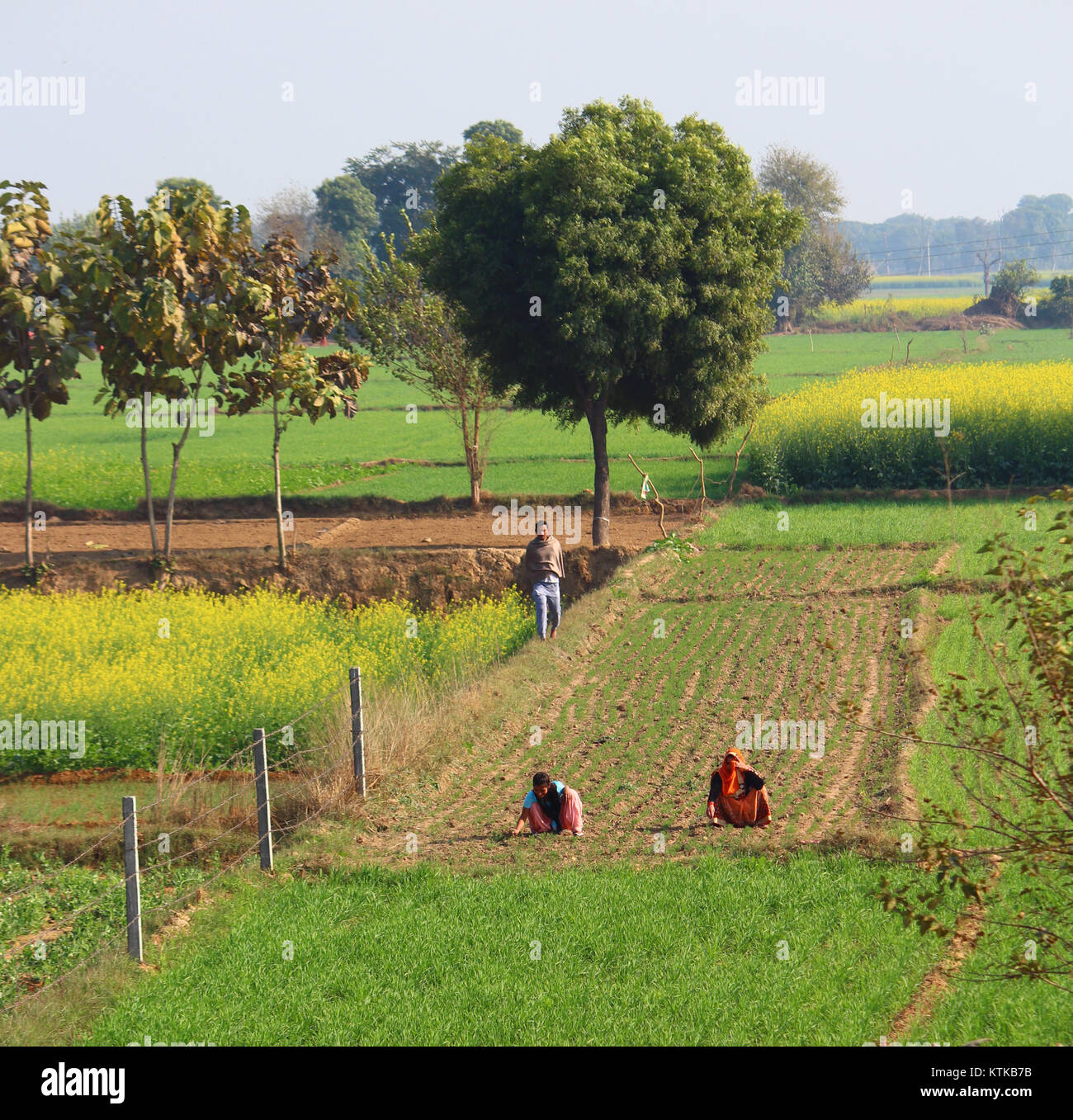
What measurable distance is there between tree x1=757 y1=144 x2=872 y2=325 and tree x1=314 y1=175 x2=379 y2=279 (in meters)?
35.9

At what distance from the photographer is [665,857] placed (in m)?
10.0

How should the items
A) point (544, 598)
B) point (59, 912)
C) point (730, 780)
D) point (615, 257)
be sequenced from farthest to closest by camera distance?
point (615, 257), point (544, 598), point (730, 780), point (59, 912)

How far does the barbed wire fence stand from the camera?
8414 millimetres

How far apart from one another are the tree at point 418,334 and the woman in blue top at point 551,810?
17.0m

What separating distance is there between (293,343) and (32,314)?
4.65 metres

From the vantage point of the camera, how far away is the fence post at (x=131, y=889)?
8305mm

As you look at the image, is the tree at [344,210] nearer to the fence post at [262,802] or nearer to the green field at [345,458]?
the green field at [345,458]

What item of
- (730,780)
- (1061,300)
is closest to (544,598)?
(730,780)

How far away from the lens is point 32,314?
20344 millimetres

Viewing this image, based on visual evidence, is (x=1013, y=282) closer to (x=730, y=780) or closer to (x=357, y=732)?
(x=730, y=780)

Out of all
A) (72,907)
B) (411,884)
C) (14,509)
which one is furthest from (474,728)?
(14,509)

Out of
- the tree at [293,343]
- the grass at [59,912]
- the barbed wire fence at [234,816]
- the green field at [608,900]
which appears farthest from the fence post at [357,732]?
the tree at [293,343]
